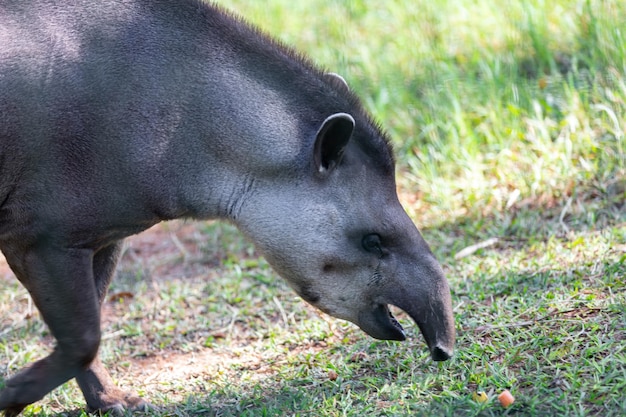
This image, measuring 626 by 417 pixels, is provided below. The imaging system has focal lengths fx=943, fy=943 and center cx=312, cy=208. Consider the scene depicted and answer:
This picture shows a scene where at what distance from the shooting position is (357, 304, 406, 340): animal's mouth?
4699 millimetres

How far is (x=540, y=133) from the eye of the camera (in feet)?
23.6

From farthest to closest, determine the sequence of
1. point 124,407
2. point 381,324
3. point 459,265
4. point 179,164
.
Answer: point 459,265
point 124,407
point 381,324
point 179,164

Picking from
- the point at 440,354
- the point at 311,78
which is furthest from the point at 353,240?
the point at 311,78

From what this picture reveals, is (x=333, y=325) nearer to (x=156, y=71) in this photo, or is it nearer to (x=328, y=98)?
(x=328, y=98)

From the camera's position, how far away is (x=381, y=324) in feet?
15.4

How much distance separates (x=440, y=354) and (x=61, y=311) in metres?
1.81

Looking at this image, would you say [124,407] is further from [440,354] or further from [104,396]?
[440,354]

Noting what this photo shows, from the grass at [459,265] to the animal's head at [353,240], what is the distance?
0.37m

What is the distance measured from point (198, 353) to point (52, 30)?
85.6 inches

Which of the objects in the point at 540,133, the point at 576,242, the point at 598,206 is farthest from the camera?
the point at 540,133

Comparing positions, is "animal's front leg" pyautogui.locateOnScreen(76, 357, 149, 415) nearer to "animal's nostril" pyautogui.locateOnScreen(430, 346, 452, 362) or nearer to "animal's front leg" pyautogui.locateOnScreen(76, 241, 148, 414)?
"animal's front leg" pyautogui.locateOnScreen(76, 241, 148, 414)

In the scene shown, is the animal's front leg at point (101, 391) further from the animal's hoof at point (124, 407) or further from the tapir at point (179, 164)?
the tapir at point (179, 164)

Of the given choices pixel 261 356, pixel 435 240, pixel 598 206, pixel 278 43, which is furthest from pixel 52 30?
pixel 598 206

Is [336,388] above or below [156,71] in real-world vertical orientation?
below
